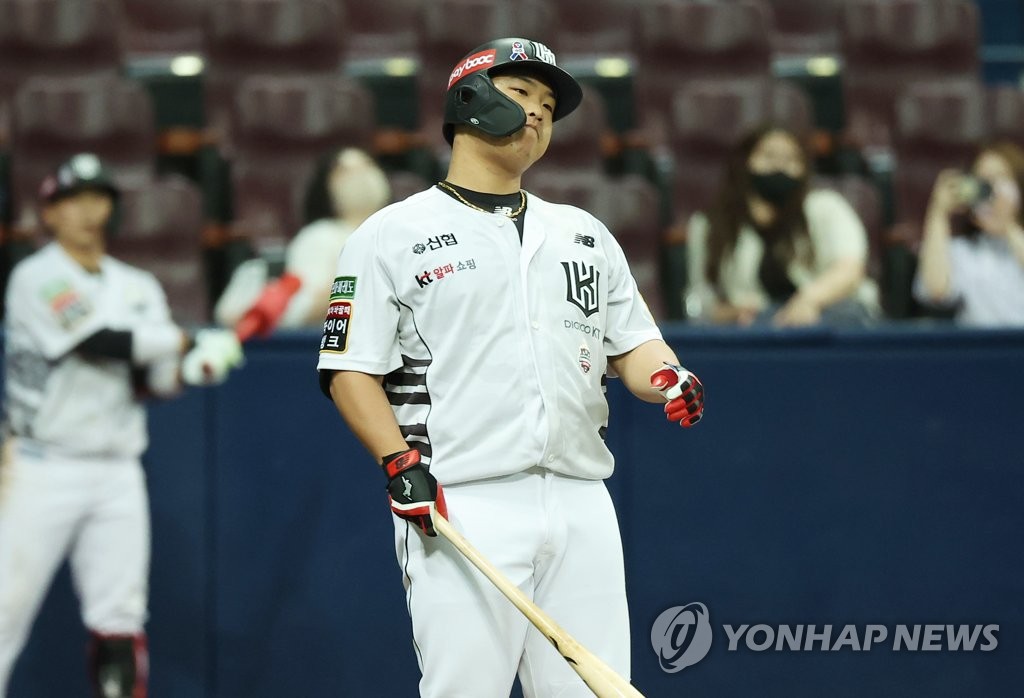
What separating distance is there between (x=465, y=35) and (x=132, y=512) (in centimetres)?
396

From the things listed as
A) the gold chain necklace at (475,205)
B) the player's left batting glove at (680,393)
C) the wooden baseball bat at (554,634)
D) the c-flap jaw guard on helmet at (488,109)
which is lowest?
the wooden baseball bat at (554,634)

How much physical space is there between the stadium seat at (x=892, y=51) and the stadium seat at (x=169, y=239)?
12.2 ft

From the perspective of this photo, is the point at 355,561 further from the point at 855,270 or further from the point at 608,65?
the point at 608,65

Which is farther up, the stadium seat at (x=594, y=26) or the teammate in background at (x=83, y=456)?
the stadium seat at (x=594, y=26)

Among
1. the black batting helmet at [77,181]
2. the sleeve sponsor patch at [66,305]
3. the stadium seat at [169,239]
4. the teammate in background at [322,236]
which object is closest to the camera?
the sleeve sponsor patch at [66,305]

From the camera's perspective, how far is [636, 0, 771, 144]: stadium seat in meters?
7.56

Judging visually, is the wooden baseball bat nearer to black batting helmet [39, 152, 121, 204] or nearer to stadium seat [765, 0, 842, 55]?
black batting helmet [39, 152, 121, 204]

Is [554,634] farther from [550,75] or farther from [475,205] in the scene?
[550,75]

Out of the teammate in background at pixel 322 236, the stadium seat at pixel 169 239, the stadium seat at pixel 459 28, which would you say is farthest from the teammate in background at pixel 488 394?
the stadium seat at pixel 459 28

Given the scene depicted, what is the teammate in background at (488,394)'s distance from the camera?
273 centimetres

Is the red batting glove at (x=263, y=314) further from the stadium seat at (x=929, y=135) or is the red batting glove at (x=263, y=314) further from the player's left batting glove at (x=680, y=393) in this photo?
the stadium seat at (x=929, y=135)

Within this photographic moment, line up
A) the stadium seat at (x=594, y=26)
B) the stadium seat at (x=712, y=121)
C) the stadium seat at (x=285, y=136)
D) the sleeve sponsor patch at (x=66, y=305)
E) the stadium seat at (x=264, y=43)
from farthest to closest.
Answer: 1. the stadium seat at (x=594, y=26)
2. the stadium seat at (x=264, y=43)
3. the stadium seat at (x=712, y=121)
4. the stadium seat at (x=285, y=136)
5. the sleeve sponsor patch at (x=66, y=305)

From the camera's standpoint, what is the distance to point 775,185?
5.74m

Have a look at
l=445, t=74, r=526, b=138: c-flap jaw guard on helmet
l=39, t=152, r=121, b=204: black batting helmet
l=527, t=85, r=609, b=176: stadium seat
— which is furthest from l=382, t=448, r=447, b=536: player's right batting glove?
l=527, t=85, r=609, b=176: stadium seat
